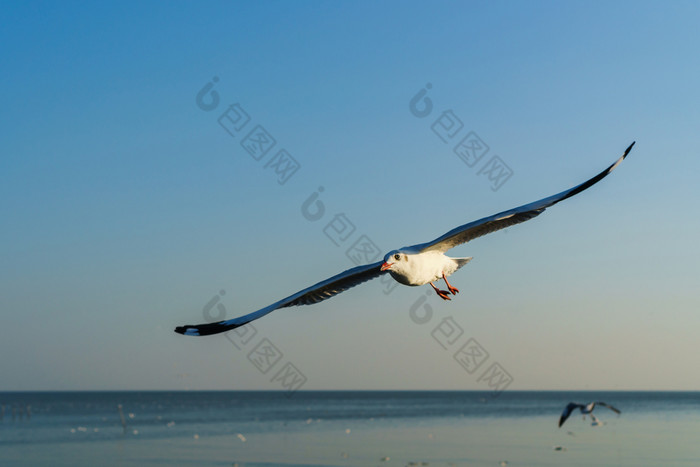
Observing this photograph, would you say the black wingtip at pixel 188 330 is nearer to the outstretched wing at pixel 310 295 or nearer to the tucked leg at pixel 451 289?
the outstretched wing at pixel 310 295

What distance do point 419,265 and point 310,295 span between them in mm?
1868

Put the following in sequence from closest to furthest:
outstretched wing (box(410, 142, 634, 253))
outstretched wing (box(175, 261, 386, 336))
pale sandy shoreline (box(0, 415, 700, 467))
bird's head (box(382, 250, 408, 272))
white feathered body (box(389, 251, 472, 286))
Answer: outstretched wing (box(410, 142, 634, 253)), bird's head (box(382, 250, 408, 272)), white feathered body (box(389, 251, 472, 286)), outstretched wing (box(175, 261, 386, 336)), pale sandy shoreline (box(0, 415, 700, 467))

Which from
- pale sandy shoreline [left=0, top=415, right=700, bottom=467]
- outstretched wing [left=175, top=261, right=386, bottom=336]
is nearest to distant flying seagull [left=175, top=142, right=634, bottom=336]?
outstretched wing [left=175, top=261, right=386, bottom=336]

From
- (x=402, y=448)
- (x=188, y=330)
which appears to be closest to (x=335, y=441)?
(x=402, y=448)

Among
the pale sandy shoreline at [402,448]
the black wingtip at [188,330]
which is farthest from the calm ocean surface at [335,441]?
the black wingtip at [188,330]

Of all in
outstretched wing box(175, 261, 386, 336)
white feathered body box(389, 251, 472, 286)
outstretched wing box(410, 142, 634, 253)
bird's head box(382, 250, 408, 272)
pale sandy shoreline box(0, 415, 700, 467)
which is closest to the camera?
outstretched wing box(410, 142, 634, 253)

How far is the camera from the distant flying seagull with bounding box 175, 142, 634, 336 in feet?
32.1

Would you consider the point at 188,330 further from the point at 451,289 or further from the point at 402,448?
the point at 402,448

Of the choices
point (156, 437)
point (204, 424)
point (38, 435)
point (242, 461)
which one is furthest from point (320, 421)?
point (242, 461)

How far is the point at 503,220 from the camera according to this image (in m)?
10.1

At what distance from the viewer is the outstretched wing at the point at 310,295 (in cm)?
1096

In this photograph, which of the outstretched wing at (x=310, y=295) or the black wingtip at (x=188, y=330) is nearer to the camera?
the outstretched wing at (x=310, y=295)

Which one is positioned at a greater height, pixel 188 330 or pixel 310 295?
pixel 188 330

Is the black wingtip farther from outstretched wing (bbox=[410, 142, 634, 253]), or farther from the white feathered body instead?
outstretched wing (bbox=[410, 142, 634, 253])
